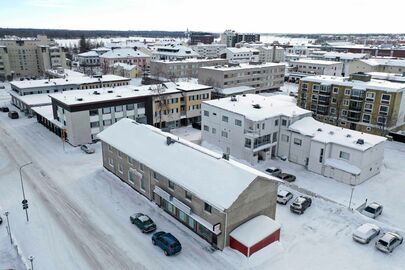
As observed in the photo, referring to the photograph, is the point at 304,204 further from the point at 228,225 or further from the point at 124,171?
the point at 124,171

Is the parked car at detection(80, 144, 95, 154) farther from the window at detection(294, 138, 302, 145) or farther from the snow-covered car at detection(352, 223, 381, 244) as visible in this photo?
the snow-covered car at detection(352, 223, 381, 244)

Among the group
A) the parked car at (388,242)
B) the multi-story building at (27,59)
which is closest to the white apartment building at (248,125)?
the parked car at (388,242)

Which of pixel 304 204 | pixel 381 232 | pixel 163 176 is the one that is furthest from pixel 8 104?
pixel 381 232

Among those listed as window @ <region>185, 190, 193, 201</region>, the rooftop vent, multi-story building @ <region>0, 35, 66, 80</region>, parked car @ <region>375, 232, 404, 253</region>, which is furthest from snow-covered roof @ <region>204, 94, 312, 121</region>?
multi-story building @ <region>0, 35, 66, 80</region>

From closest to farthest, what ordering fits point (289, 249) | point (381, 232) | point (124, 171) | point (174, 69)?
point (289, 249) → point (381, 232) → point (124, 171) → point (174, 69)

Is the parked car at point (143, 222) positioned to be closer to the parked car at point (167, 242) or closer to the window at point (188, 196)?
the parked car at point (167, 242)

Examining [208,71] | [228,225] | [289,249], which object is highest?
[208,71]

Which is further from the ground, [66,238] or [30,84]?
[30,84]

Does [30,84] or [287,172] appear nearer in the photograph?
[287,172]
